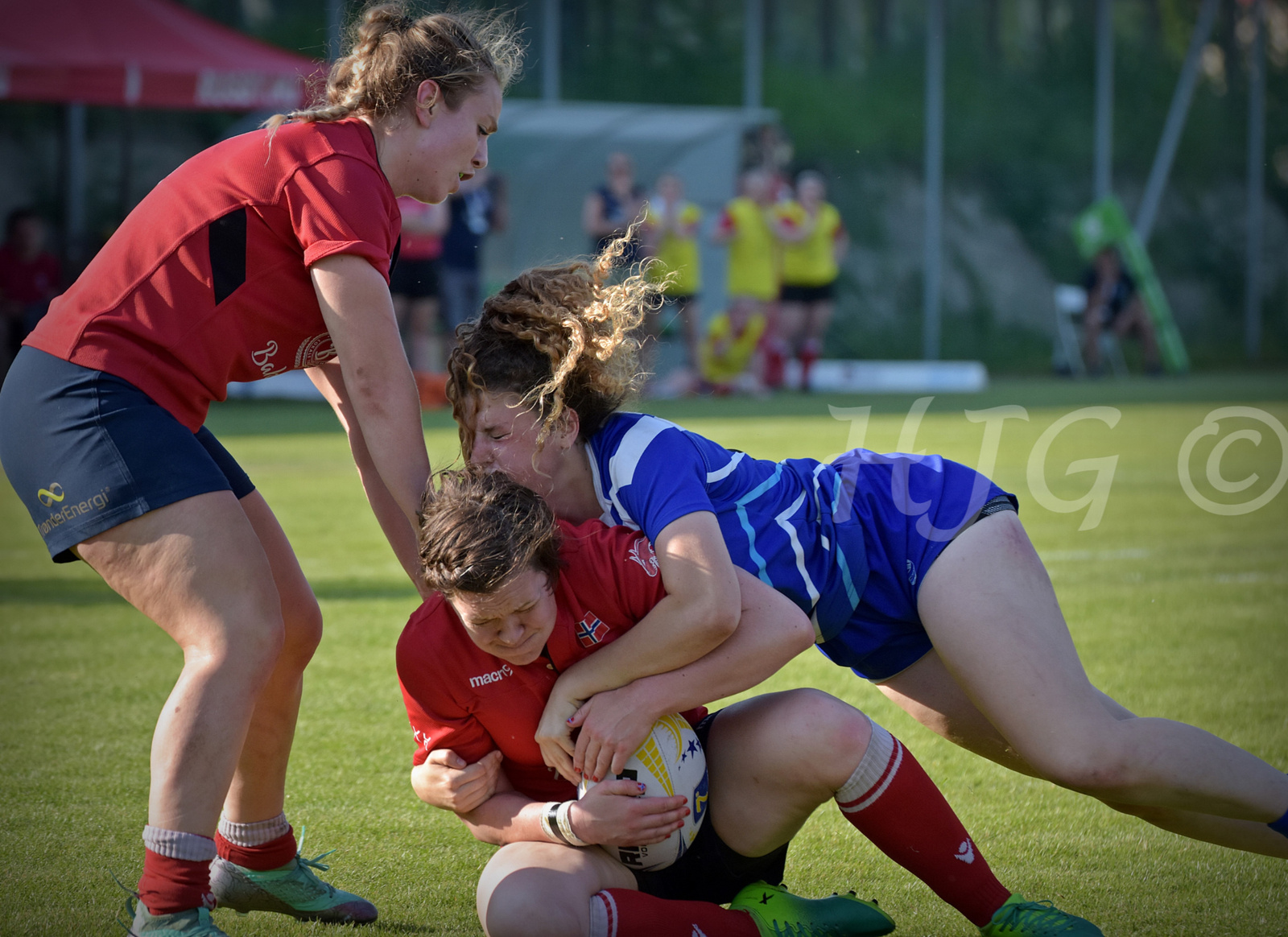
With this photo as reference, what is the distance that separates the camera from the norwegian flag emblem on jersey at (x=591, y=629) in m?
2.38

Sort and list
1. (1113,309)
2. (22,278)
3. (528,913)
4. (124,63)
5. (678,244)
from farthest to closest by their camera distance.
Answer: (1113,309) < (678,244) < (22,278) < (124,63) < (528,913)

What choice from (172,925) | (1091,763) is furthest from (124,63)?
(1091,763)

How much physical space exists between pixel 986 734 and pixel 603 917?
3.12 ft

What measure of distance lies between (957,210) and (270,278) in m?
25.1

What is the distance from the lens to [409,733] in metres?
3.83

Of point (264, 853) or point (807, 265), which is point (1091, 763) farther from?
point (807, 265)

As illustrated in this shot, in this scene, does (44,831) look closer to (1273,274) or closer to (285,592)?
(285,592)

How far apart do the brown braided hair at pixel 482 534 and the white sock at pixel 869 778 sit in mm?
626

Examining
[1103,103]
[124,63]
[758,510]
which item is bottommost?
[758,510]

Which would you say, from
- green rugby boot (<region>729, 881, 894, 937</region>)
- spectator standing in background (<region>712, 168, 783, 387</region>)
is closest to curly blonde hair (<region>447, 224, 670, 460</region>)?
green rugby boot (<region>729, 881, 894, 937</region>)

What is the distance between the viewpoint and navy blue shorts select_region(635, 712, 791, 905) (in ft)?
8.00

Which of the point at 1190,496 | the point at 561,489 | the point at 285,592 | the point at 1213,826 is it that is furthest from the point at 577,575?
the point at 1190,496

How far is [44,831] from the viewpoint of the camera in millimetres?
2986

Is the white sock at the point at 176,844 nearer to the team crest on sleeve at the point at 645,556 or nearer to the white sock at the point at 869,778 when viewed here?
the team crest on sleeve at the point at 645,556
